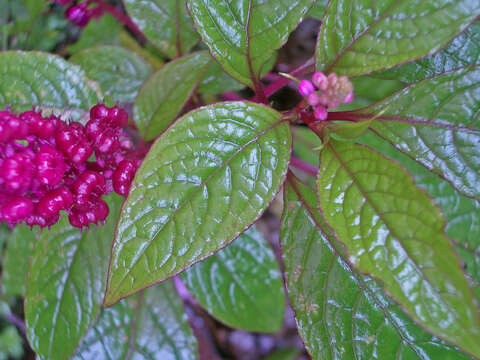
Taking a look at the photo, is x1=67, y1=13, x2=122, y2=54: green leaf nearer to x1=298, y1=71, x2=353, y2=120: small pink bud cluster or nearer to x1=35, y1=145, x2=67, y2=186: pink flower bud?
x1=35, y1=145, x2=67, y2=186: pink flower bud

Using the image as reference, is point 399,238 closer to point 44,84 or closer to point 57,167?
point 57,167

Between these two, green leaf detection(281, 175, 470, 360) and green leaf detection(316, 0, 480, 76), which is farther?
green leaf detection(281, 175, 470, 360)

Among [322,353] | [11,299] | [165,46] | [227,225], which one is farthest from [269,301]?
[11,299]

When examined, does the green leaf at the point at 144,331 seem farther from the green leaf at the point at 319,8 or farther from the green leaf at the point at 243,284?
the green leaf at the point at 319,8

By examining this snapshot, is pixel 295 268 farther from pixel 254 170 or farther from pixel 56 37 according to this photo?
pixel 56 37

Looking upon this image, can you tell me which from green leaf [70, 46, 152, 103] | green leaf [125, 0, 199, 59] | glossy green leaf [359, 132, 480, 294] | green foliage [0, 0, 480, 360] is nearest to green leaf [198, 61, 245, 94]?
green foliage [0, 0, 480, 360]

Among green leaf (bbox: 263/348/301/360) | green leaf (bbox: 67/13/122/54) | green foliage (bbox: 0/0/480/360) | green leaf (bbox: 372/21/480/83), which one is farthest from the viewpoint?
green leaf (bbox: 263/348/301/360)
